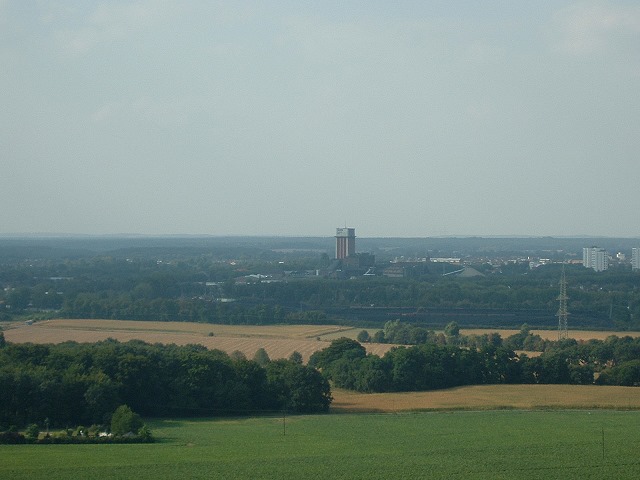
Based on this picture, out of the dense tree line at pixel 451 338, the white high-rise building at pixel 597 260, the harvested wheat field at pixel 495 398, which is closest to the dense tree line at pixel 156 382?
the harvested wheat field at pixel 495 398

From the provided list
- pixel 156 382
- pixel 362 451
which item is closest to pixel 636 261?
pixel 156 382

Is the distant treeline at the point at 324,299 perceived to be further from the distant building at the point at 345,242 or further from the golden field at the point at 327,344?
the distant building at the point at 345,242

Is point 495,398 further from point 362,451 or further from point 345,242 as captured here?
point 345,242

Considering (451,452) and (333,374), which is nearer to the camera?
(451,452)

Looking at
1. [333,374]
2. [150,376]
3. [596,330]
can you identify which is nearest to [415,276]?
[596,330]

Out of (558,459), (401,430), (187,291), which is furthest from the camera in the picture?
(187,291)

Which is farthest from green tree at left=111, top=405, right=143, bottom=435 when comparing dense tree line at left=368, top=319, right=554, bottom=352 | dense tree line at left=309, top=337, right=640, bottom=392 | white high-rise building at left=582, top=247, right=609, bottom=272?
white high-rise building at left=582, top=247, right=609, bottom=272

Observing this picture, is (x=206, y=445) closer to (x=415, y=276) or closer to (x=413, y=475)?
(x=413, y=475)
